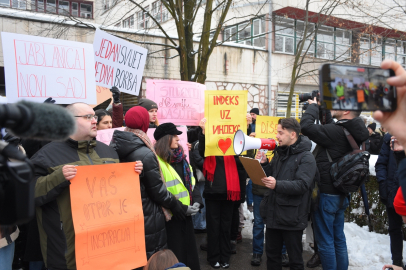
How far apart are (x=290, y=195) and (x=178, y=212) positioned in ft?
3.78

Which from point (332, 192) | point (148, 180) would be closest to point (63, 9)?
point (148, 180)

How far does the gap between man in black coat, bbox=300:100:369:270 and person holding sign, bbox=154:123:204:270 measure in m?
1.36

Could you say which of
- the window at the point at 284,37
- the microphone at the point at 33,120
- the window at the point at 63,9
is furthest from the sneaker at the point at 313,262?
the window at the point at 284,37

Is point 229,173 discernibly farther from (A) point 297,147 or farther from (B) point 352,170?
(B) point 352,170

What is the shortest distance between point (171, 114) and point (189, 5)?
3132 mm

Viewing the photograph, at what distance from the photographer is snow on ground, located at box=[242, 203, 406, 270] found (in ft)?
15.4

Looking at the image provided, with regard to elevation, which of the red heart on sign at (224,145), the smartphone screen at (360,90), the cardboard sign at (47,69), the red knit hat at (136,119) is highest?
the cardboard sign at (47,69)

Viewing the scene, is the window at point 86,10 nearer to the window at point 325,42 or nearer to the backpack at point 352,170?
the window at point 325,42

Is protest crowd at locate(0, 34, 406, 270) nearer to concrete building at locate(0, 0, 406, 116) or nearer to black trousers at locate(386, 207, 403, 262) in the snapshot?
black trousers at locate(386, 207, 403, 262)

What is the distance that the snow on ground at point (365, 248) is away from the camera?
469 centimetres

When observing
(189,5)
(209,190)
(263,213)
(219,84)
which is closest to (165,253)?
(263,213)

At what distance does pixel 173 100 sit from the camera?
4.69 metres

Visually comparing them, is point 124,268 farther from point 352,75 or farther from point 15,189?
point 352,75

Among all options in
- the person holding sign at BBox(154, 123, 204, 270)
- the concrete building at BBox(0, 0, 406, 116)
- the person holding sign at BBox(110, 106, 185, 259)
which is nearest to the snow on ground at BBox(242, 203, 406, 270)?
the person holding sign at BBox(154, 123, 204, 270)
